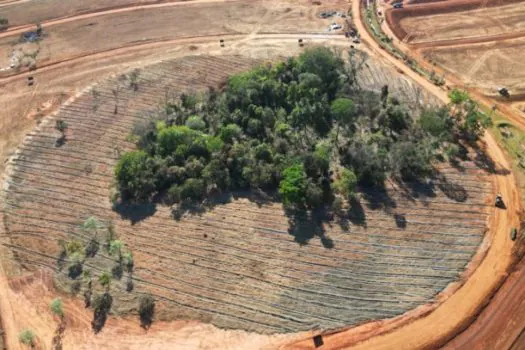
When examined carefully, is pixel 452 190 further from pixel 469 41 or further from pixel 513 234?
pixel 469 41

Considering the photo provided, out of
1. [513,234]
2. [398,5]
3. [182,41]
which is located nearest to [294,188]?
[513,234]

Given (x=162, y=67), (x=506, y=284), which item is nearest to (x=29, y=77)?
(x=162, y=67)

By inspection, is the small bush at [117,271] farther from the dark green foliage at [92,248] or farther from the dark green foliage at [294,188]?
the dark green foliage at [294,188]

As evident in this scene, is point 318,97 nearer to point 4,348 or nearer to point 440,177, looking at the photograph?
point 440,177

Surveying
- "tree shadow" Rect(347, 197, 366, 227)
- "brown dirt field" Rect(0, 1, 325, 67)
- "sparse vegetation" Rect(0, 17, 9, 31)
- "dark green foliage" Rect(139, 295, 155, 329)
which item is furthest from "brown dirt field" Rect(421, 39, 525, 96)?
"sparse vegetation" Rect(0, 17, 9, 31)

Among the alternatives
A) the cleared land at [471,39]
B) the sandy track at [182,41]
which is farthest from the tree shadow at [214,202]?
the cleared land at [471,39]

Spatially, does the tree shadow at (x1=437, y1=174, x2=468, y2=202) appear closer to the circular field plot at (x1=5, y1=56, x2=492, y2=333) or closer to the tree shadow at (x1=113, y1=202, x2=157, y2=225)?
the circular field plot at (x1=5, y1=56, x2=492, y2=333)
